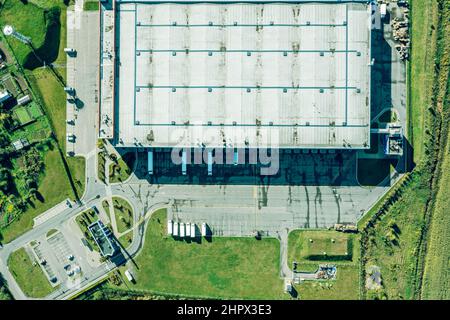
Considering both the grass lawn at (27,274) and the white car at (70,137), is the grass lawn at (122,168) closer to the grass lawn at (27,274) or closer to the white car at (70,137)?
the white car at (70,137)

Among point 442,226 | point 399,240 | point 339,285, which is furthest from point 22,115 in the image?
point 442,226

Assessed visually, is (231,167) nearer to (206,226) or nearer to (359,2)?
(206,226)

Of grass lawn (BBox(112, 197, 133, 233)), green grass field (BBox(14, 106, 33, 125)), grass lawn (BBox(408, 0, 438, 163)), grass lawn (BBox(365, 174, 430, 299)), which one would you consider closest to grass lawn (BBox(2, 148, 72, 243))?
green grass field (BBox(14, 106, 33, 125))

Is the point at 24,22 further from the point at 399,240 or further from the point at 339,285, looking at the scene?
the point at 399,240

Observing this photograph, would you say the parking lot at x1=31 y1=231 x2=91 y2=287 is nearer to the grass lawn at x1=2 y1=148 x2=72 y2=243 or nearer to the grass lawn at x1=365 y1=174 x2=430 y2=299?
the grass lawn at x1=2 y1=148 x2=72 y2=243

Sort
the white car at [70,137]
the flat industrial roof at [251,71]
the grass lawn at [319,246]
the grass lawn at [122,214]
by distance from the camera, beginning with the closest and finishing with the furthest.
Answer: the flat industrial roof at [251,71], the grass lawn at [319,246], the grass lawn at [122,214], the white car at [70,137]

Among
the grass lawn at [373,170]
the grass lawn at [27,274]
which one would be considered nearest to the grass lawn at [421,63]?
the grass lawn at [373,170]
